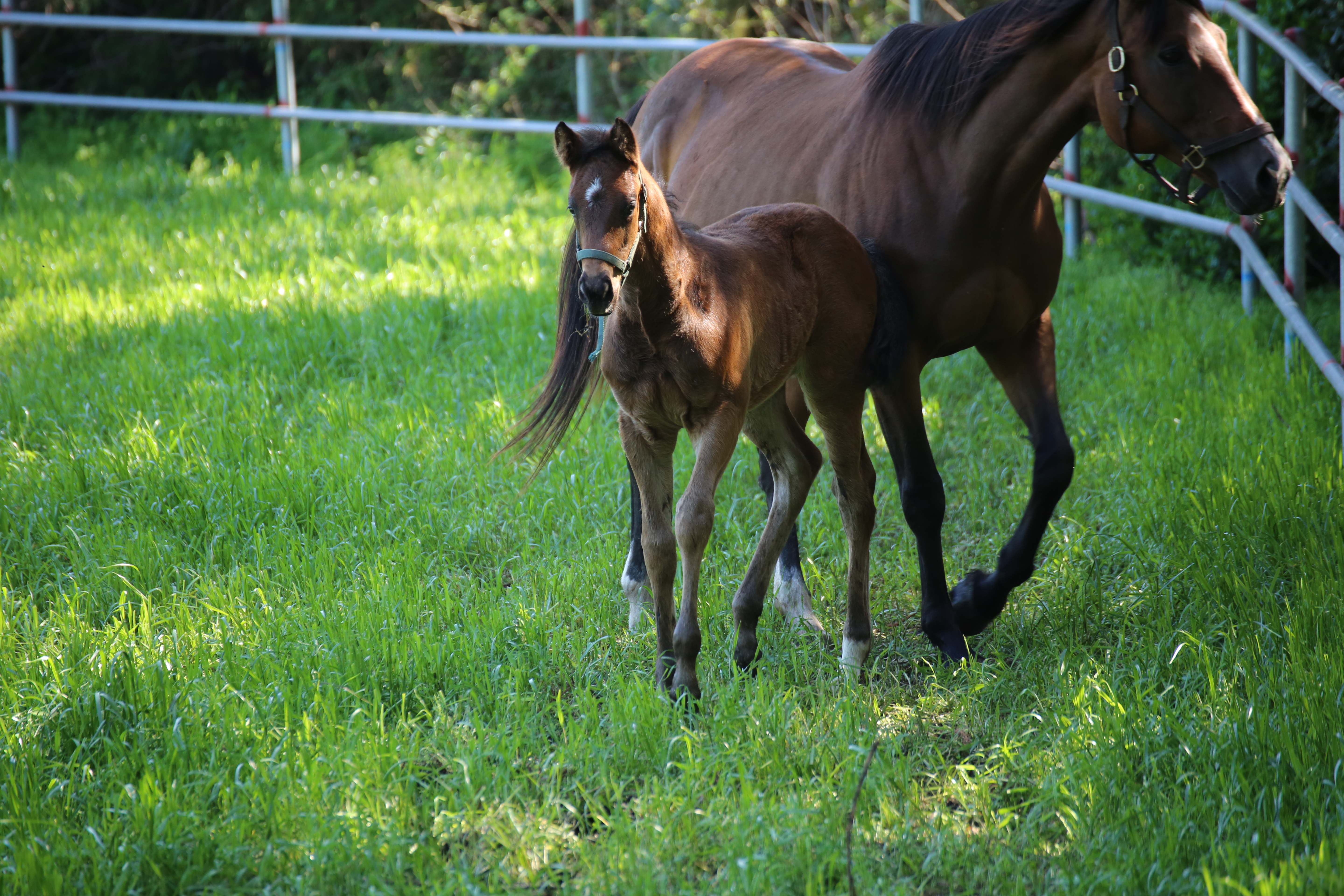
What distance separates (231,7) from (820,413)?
1063 cm

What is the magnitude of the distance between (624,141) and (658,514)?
0.96 metres

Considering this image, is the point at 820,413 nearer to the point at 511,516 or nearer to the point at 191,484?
the point at 511,516

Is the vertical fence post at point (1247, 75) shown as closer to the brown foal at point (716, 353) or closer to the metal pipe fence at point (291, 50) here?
the brown foal at point (716, 353)

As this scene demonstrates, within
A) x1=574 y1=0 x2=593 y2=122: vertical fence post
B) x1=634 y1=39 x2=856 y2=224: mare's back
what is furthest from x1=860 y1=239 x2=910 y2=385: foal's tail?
x1=574 y1=0 x2=593 y2=122: vertical fence post

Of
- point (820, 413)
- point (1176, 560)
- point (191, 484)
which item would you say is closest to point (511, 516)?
point (191, 484)

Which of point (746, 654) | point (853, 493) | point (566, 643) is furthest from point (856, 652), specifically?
point (566, 643)

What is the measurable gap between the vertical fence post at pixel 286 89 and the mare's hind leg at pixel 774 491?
7.58m

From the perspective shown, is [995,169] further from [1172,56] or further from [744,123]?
[744,123]

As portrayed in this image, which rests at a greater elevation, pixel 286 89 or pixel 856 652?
pixel 286 89

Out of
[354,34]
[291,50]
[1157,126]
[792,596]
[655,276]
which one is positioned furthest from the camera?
[291,50]

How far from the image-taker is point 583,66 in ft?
29.6

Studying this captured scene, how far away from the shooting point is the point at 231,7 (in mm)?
11500

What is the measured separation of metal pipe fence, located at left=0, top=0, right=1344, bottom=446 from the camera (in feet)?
14.4

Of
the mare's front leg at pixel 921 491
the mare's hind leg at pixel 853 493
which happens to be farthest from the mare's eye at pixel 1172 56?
the mare's hind leg at pixel 853 493
